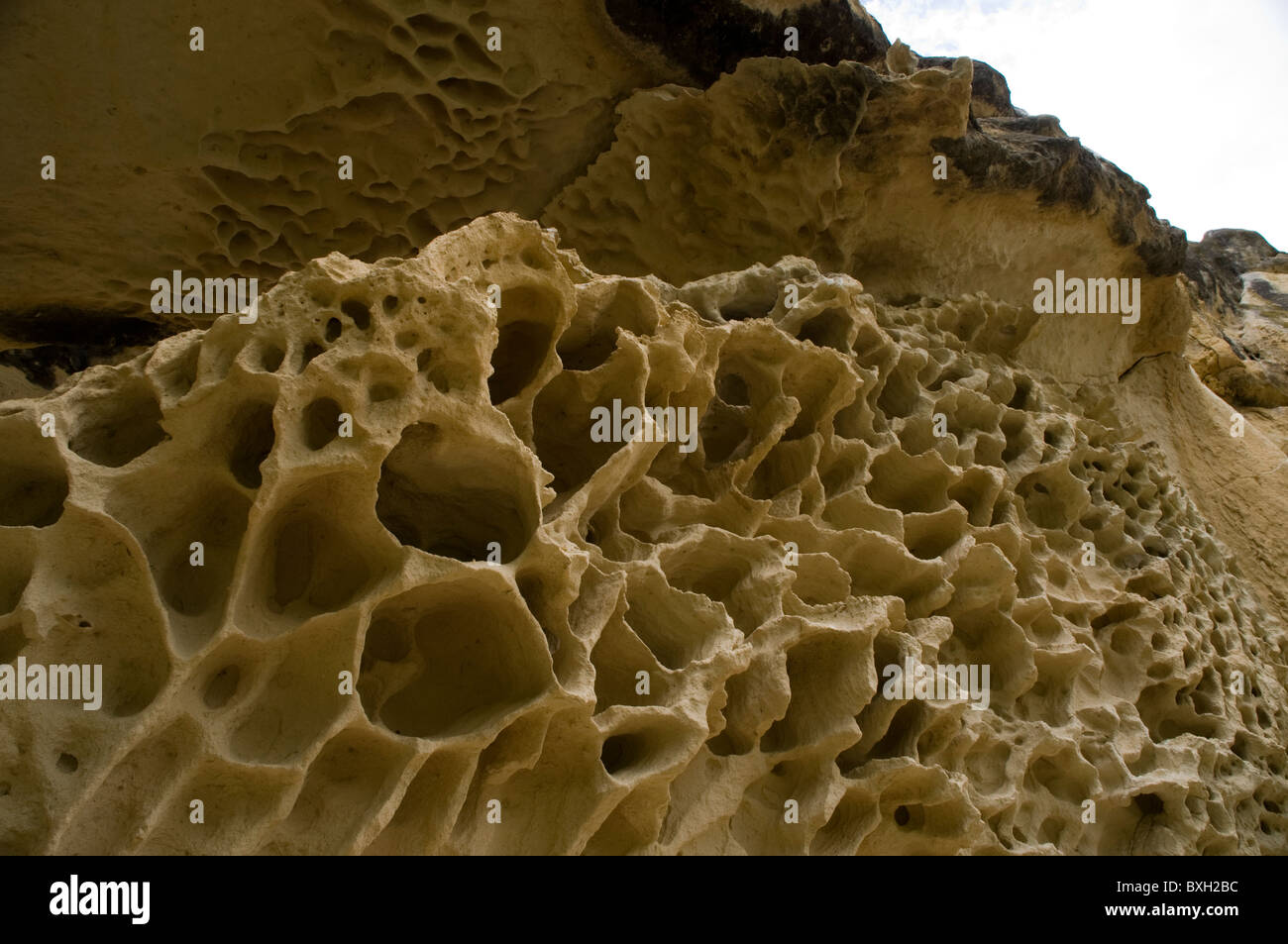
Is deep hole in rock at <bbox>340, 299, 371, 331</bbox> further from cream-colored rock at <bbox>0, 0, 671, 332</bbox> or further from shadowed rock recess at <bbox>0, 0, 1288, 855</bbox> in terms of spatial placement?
cream-colored rock at <bbox>0, 0, 671, 332</bbox>

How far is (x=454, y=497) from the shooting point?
5.79ft

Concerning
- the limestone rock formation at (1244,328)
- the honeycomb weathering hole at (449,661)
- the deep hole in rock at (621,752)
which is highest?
the limestone rock formation at (1244,328)

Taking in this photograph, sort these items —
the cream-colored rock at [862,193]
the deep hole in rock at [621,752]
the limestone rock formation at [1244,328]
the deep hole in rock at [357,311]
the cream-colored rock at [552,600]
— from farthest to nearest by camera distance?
1. the limestone rock formation at [1244,328]
2. the cream-colored rock at [862,193]
3. the deep hole in rock at [621,752]
4. the deep hole in rock at [357,311]
5. the cream-colored rock at [552,600]

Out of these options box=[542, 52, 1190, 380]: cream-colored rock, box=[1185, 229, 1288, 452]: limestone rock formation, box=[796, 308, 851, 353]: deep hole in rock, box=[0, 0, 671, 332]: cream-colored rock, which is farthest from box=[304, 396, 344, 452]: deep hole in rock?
box=[1185, 229, 1288, 452]: limestone rock formation

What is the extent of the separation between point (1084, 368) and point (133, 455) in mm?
Answer: 3681

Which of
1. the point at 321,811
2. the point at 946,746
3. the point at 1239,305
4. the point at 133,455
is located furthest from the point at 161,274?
the point at 1239,305

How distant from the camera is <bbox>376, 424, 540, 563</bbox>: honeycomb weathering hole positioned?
165 cm

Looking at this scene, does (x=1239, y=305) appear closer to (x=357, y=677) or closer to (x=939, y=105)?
(x=939, y=105)

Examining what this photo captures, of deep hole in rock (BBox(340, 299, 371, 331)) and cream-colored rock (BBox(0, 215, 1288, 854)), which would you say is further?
deep hole in rock (BBox(340, 299, 371, 331))

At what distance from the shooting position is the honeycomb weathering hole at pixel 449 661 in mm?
1588

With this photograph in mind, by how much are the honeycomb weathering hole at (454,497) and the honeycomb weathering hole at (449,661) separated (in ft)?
0.36

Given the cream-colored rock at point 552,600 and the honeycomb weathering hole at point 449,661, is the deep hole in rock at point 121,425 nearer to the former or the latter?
the cream-colored rock at point 552,600

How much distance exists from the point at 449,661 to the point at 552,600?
0.73 ft

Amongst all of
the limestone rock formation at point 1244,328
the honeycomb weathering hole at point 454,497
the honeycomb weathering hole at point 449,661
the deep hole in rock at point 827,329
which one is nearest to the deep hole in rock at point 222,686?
the honeycomb weathering hole at point 449,661
